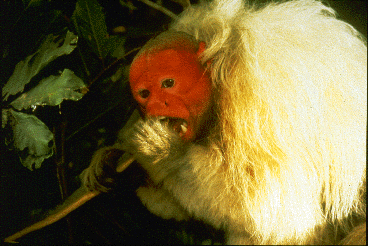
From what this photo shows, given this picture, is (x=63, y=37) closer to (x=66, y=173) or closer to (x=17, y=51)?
(x=17, y=51)

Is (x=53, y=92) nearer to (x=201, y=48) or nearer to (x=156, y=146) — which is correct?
(x=156, y=146)

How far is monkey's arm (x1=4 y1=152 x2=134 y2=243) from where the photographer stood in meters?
1.01

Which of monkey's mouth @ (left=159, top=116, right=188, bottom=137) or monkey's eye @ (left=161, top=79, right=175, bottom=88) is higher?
monkey's eye @ (left=161, top=79, right=175, bottom=88)

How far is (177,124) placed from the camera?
3.57 feet

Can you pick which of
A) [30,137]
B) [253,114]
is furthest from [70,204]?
[253,114]

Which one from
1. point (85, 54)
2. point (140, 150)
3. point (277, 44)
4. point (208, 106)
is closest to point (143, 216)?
point (140, 150)

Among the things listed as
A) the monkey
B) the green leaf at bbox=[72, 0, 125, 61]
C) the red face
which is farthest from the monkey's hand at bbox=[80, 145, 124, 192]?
the green leaf at bbox=[72, 0, 125, 61]

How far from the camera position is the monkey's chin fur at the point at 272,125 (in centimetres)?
100

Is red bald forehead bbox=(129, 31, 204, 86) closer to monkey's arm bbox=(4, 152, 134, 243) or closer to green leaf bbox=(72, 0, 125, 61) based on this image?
green leaf bbox=(72, 0, 125, 61)

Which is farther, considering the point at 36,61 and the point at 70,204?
the point at 70,204

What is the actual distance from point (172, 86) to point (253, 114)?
0.29 meters

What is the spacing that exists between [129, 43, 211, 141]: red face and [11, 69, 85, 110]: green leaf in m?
0.21

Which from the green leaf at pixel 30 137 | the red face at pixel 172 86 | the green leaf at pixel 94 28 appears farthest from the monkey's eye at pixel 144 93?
the green leaf at pixel 30 137

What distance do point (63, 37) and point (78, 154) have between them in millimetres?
419
